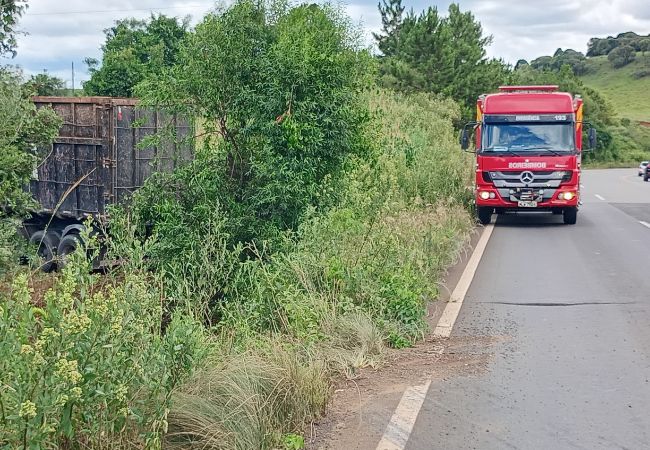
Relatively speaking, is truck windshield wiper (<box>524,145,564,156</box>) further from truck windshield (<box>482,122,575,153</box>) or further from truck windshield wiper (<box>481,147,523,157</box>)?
truck windshield wiper (<box>481,147,523,157</box>)

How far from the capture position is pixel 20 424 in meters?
3.57

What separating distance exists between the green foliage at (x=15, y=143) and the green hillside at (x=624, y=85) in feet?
339

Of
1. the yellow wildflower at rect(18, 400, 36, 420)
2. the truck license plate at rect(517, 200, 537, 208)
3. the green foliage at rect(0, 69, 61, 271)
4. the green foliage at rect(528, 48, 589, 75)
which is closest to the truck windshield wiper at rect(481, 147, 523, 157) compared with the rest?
the truck license plate at rect(517, 200, 537, 208)

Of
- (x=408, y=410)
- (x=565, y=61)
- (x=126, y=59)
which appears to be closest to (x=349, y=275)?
(x=408, y=410)

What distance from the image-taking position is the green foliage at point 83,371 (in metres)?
3.62

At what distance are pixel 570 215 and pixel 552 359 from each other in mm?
11373

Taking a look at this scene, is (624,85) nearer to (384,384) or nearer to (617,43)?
(617,43)

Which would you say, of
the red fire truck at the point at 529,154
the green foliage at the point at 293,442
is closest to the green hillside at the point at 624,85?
the red fire truck at the point at 529,154

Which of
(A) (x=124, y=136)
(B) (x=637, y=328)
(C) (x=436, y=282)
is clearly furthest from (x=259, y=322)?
(A) (x=124, y=136)

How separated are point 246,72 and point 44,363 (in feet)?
20.6

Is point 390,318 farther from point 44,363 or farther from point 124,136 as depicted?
point 124,136

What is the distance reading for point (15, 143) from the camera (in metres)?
8.41

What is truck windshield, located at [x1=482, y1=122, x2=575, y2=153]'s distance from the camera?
17.0 meters

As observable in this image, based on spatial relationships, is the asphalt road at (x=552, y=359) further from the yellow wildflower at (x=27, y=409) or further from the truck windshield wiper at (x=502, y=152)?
the truck windshield wiper at (x=502, y=152)
